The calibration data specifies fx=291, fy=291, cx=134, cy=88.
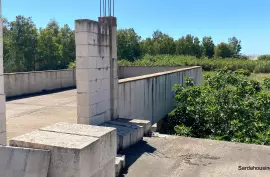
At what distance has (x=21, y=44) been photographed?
30.6 meters

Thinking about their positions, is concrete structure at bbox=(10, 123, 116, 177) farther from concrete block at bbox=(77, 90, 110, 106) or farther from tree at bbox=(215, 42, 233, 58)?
tree at bbox=(215, 42, 233, 58)

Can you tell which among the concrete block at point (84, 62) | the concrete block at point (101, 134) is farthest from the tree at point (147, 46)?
the concrete block at point (101, 134)

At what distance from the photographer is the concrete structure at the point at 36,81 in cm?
1102

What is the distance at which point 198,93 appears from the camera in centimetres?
934

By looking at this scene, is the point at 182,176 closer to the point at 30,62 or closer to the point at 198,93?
the point at 198,93

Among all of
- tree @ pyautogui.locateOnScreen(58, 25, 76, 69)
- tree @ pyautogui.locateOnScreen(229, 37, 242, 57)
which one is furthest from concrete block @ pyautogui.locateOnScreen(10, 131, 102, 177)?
tree @ pyautogui.locateOnScreen(229, 37, 242, 57)

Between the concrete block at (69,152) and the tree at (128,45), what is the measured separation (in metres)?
32.1

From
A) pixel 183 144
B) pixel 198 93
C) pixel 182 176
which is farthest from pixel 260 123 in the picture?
pixel 182 176

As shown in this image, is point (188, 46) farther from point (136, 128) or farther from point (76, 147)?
point (76, 147)

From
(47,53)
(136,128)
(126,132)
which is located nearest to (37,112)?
(136,128)

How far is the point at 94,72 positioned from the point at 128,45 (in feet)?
105

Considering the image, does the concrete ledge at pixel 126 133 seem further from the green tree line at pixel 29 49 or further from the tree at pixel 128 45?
the tree at pixel 128 45

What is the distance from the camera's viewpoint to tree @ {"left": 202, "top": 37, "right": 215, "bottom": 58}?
5053 centimetres

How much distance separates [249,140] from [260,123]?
1.07 meters
